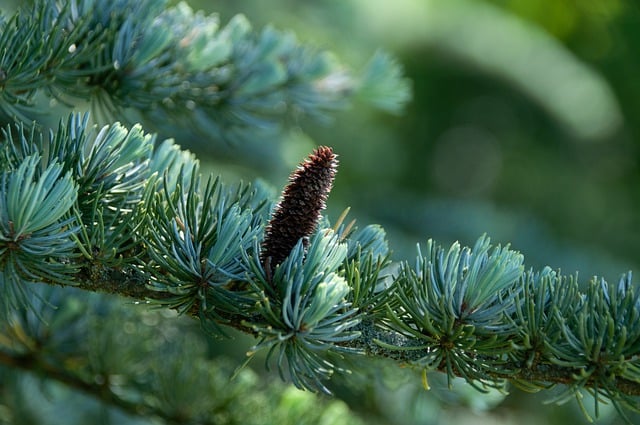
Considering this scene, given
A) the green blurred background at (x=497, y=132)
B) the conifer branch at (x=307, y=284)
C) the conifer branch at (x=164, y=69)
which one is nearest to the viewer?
the conifer branch at (x=307, y=284)

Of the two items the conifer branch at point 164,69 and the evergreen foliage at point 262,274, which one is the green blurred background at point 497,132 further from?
the evergreen foliage at point 262,274

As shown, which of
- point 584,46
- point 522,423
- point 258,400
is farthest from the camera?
point 584,46

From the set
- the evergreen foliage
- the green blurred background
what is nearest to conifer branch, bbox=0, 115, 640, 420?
the evergreen foliage

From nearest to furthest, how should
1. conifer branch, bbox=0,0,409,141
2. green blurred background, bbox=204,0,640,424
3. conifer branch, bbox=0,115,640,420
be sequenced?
1. conifer branch, bbox=0,115,640,420
2. conifer branch, bbox=0,0,409,141
3. green blurred background, bbox=204,0,640,424

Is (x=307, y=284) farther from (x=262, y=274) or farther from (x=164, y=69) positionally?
(x=164, y=69)

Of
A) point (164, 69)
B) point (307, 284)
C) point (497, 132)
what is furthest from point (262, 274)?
point (497, 132)

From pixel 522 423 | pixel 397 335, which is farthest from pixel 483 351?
pixel 522 423

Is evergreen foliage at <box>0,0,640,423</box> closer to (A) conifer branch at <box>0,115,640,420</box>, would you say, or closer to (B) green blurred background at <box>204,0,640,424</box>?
(A) conifer branch at <box>0,115,640,420</box>

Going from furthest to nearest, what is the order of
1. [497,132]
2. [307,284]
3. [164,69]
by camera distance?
1. [497,132]
2. [164,69]
3. [307,284]

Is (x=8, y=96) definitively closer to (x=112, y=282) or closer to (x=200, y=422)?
(x=112, y=282)

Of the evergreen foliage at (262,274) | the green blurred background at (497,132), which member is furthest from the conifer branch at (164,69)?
the green blurred background at (497,132)

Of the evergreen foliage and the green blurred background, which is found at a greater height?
the green blurred background
